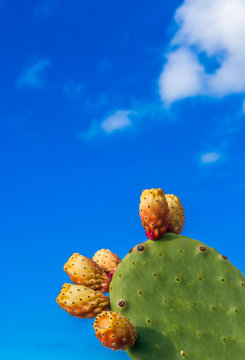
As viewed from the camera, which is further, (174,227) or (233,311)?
(174,227)

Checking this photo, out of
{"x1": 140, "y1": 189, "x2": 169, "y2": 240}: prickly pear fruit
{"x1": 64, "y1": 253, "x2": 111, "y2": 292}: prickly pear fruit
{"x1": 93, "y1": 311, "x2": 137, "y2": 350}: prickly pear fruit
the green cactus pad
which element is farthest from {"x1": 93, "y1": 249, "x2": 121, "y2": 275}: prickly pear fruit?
{"x1": 93, "y1": 311, "x2": 137, "y2": 350}: prickly pear fruit

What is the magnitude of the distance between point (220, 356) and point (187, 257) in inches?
31.0

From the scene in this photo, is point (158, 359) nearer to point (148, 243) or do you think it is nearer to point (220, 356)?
point (220, 356)

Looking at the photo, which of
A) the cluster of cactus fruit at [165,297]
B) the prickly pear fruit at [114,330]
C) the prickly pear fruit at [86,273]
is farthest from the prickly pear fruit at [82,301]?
the prickly pear fruit at [114,330]

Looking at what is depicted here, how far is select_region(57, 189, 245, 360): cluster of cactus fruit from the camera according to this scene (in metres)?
3.57

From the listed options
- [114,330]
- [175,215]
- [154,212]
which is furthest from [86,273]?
[175,215]

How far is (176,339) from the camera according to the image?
3.58 metres

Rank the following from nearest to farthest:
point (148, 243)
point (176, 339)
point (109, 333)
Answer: point (109, 333), point (176, 339), point (148, 243)

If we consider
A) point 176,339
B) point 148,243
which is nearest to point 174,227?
point 148,243

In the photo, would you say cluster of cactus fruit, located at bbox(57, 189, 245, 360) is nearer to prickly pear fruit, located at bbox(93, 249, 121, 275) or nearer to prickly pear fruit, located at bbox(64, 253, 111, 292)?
prickly pear fruit, located at bbox(64, 253, 111, 292)

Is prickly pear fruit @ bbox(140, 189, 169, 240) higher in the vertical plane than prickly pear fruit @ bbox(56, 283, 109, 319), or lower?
higher

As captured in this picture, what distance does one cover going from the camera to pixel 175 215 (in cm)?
413

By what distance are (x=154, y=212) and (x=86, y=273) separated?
77 cm

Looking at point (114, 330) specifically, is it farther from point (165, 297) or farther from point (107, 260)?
point (107, 260)
